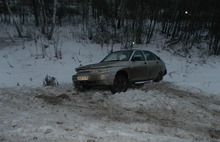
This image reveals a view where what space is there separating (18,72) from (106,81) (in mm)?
7278

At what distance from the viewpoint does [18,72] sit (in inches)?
504

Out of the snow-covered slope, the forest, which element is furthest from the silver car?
the forest

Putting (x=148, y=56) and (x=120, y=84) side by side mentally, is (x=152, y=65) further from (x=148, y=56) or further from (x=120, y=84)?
(x=120, y=84)

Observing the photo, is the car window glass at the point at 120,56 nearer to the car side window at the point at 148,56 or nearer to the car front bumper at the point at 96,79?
the car side window at the point at 148,56

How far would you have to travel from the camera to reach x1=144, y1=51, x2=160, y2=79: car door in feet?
31.2

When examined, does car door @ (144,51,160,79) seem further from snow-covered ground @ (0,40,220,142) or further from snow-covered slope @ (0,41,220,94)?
snow-covered slope @ (0,41,220,94)

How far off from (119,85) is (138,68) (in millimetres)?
1297

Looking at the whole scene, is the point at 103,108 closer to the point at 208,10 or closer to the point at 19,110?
the point at 19,110

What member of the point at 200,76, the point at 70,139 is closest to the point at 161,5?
the point at 200,76

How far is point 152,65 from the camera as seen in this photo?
31.8 ft

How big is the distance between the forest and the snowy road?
36.4 ft

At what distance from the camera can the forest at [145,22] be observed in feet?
63.9

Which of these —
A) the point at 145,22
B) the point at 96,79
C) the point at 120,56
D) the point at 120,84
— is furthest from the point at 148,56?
the point at 145,22

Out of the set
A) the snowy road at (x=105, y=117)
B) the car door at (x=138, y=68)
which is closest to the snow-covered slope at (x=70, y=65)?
the car door at (x=138, y=68)
